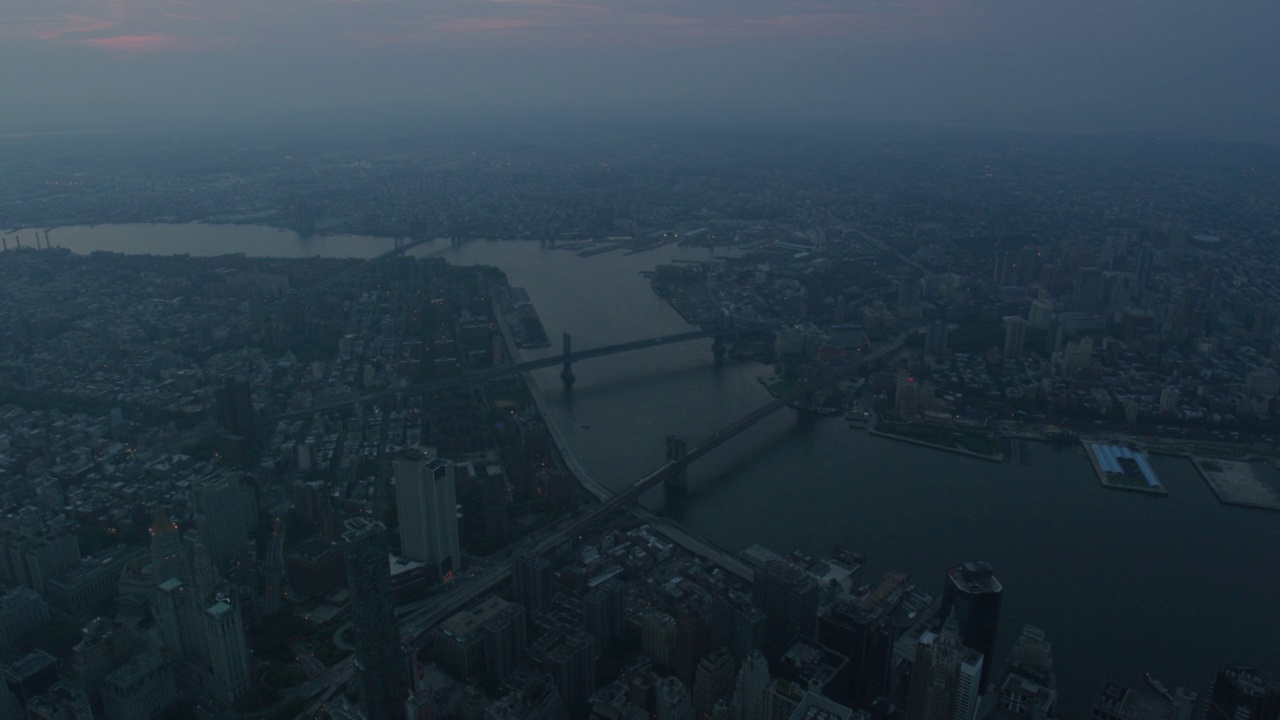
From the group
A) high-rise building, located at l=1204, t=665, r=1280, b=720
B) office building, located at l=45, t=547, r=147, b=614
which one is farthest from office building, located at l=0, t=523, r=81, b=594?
high-rise building, located at l=1204, t=665, r=1280, b=720

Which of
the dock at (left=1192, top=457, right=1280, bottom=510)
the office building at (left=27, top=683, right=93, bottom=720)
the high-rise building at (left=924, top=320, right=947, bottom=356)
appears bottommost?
the dock at (left=1192, top=457, right=1280, bottom=510)

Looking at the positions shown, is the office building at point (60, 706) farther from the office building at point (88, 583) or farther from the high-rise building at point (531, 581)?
the high-rise building at point (531, 581)

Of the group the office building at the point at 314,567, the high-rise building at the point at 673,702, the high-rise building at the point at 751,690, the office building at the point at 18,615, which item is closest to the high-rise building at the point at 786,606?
the high-rise building at the point at 751,690

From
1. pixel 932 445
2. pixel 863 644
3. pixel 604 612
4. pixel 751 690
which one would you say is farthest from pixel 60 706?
pixel 932 445

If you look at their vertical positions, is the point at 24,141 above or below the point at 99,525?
above

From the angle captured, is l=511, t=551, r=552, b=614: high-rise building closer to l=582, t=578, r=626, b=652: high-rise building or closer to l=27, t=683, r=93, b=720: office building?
l=582, t=578, r=626, b=652: high-rise building

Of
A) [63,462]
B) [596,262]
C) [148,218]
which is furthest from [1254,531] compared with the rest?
[148,218]

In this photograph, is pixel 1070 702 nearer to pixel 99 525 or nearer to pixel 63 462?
pixel 99 525
